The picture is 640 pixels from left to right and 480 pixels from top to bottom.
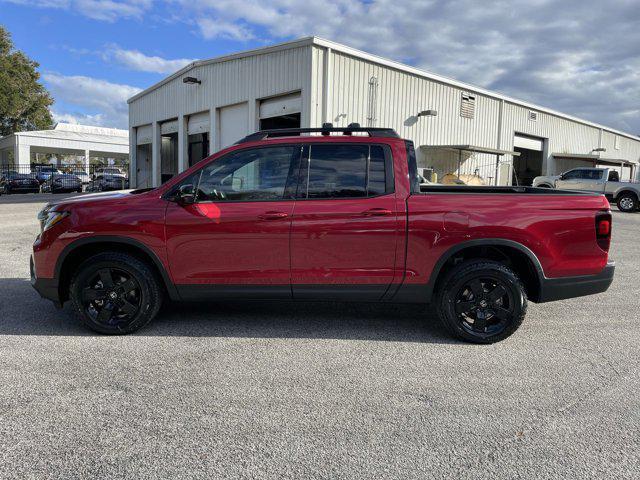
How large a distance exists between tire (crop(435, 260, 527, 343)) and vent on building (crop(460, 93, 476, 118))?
60.7ft

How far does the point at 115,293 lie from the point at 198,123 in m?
17.8

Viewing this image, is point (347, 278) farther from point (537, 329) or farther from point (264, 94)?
point (264, 94)

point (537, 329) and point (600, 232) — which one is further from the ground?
point (600, 232)

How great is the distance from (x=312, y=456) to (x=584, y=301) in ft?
15.2

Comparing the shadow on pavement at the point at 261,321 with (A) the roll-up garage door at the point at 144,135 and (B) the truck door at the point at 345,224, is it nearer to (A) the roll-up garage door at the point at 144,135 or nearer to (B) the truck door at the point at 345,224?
(B) the truck door at the point at 345,224

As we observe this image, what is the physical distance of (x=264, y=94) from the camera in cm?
1691

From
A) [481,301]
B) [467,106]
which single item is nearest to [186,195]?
[481,301]

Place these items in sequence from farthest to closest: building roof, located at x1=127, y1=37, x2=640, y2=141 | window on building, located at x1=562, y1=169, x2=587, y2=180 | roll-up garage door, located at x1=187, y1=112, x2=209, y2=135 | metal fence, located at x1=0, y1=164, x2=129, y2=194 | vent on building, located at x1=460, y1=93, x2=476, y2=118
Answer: metal fence, located at x1=0, y1=164, x2=129, y2=194
window on building, located at x1=562, y1=169, x2=587, y2=180
vent on building, located at x1=460, y1=93, x2=476, y2=118
roll-up garage door, located at x1=187, y1=112, x2=209, y2=135
building roof, located at x1=127, y1=37, x2=640, y2=141

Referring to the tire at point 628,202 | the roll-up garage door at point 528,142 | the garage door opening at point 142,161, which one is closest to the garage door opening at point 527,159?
the roll-up garage door at point 528,142

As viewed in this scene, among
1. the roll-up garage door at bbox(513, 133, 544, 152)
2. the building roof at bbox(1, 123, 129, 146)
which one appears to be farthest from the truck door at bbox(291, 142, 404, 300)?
the building roof at bbox(1, 123, 129, 146)

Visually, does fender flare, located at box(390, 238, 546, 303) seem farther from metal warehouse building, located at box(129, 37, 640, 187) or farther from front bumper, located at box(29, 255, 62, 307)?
metal warehouse building, located at box(129, 37, 640, 187)

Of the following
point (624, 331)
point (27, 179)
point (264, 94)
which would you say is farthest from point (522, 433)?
point (27, 179)

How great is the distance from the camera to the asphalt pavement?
2.53 meters

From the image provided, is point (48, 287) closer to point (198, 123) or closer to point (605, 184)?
point (198, 123)
